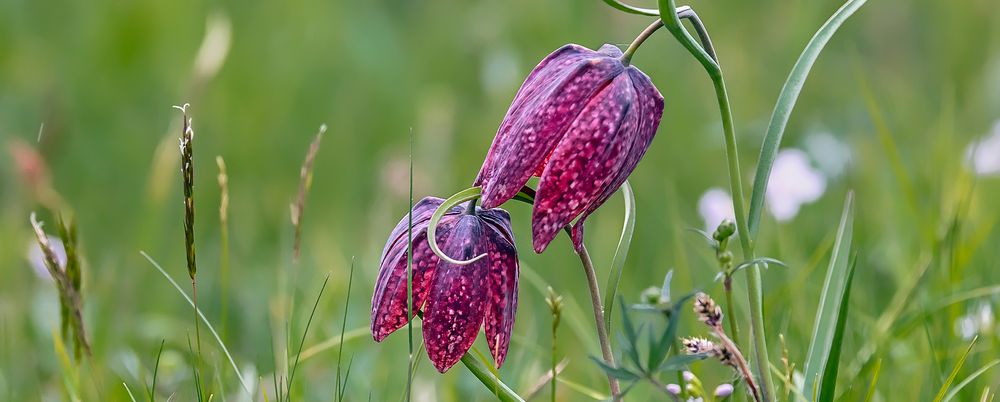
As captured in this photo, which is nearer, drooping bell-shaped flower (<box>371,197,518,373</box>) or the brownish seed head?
the brownish seed head

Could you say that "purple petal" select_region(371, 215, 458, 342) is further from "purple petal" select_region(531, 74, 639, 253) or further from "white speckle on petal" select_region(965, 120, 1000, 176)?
"white speckle on petal" select_region(965, 120, 1000, 176)

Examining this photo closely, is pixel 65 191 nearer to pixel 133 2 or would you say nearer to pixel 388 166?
pixel 133 2

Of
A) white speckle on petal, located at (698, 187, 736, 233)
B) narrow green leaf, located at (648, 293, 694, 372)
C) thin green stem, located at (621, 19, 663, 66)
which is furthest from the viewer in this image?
white speckle on petal, located at (698, 187, 736, 233)

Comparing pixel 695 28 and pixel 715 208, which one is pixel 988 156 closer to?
pixel 715 208

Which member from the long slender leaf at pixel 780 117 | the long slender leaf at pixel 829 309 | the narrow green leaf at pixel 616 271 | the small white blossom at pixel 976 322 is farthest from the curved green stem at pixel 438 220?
the small white blossom at pixel 976 322

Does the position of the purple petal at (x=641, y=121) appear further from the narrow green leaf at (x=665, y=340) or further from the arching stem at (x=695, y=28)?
the narrow green leaf at (x=665, y=340)

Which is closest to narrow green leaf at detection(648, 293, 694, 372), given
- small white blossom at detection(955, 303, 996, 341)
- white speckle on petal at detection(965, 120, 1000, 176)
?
small white blossom at detection(955, 303, 996, 341)

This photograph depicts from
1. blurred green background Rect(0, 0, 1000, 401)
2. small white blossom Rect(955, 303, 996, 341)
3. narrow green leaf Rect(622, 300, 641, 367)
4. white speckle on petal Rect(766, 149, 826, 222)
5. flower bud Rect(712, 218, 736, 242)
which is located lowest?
blurred green background Rect(0, 0, 1000, 401)

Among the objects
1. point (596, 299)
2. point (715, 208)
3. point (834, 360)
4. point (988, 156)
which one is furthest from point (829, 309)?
point (988, 156)
